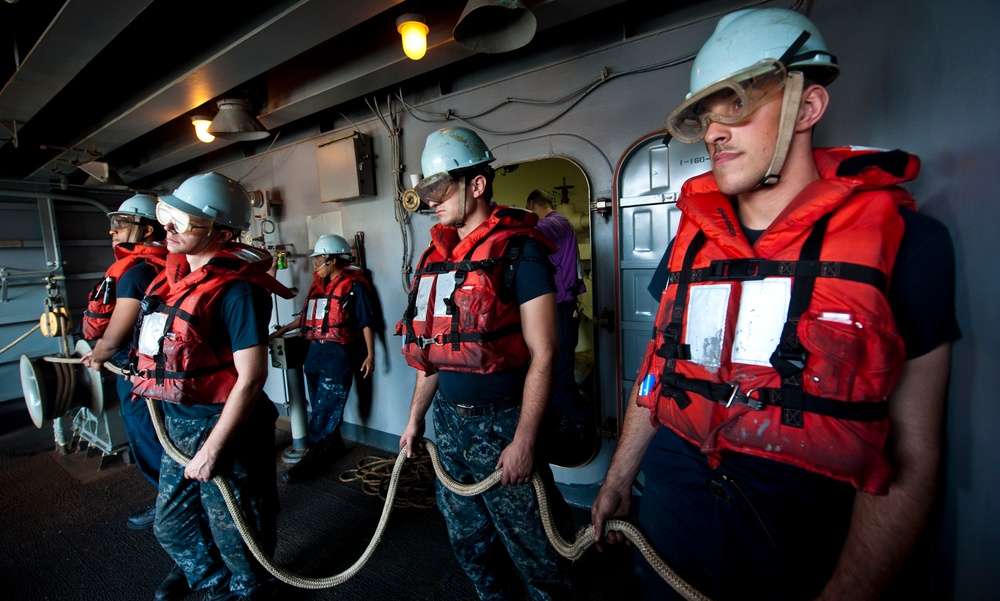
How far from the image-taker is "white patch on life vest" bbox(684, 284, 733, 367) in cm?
108

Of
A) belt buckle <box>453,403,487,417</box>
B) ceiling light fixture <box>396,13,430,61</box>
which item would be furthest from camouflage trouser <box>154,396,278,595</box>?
ceiling light fixture <box>396,13,430,61</box>

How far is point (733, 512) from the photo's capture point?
106 centimetres

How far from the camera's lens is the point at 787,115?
1.02 metres

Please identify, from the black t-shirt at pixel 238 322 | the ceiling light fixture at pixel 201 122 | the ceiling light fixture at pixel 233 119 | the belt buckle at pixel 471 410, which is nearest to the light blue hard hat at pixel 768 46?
the belt buckle at pixel 471 410

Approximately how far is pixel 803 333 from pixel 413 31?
279 cm

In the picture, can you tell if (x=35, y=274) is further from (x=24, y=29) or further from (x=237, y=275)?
(x=237, y=275)

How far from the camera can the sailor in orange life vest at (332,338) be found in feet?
13.4

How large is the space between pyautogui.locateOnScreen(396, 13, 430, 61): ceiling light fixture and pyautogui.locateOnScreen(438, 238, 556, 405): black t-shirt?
1755 millimetres

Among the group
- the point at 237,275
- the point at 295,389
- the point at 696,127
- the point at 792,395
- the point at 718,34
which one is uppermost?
the point at 718,34

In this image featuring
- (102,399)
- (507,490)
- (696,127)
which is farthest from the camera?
(102,399)

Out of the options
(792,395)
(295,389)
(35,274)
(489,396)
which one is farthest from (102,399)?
(792,395)

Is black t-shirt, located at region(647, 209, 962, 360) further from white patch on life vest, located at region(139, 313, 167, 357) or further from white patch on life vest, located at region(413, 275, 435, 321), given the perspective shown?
white patch on life vest, located at region(139, 313, 167, 357)

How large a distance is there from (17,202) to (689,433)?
979cm

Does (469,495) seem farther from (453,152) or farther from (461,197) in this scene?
(453,152)
